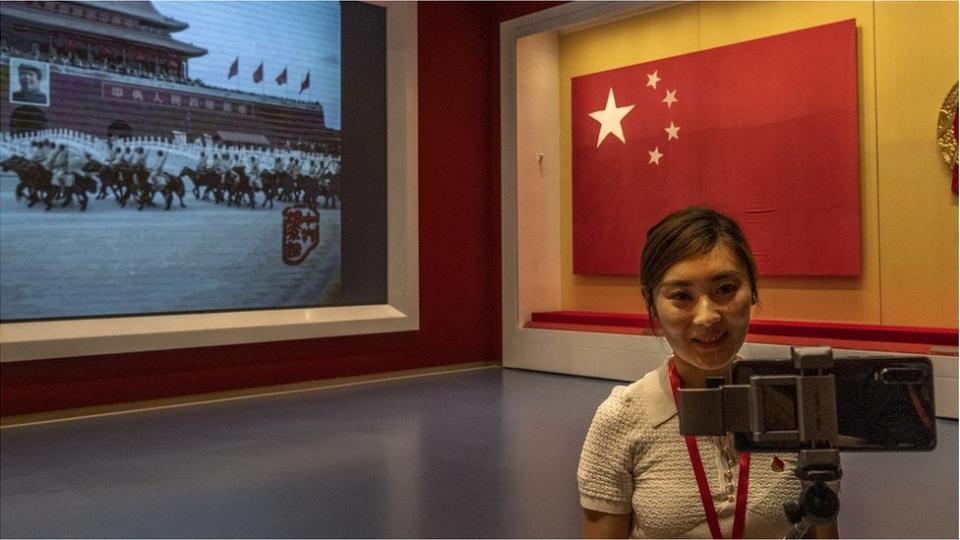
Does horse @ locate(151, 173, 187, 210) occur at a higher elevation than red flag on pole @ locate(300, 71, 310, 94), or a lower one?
lower

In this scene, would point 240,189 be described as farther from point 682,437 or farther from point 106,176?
point 682,437

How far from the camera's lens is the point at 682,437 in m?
0.98

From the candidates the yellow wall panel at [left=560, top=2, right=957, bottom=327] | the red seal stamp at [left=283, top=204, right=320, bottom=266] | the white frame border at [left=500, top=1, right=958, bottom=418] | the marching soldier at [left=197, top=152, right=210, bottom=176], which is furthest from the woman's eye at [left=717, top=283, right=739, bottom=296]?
the white frame border at [left=500, top=1, right=958, bottom=418]

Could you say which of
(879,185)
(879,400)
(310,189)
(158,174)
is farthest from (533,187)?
(879,400)

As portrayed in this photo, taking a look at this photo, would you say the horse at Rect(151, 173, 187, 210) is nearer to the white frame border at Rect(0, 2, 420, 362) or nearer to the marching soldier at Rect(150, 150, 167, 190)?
the marching soldier at Rect(150, 150, 167, 190)

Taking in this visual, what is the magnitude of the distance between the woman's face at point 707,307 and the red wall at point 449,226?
14.9ft

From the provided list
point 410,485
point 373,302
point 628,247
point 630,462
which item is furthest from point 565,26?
point 630,462

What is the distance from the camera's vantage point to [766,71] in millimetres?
5168

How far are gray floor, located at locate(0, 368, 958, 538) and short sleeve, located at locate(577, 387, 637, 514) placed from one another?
53.3 inches

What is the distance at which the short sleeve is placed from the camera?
1.00 meters

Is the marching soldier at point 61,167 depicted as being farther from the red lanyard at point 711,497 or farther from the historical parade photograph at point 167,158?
the red lanyard at point 711,497

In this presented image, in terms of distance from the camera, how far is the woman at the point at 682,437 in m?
0.86

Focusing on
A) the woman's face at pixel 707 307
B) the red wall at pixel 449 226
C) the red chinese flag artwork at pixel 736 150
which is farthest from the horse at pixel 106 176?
the woman's face at pixel 707 307

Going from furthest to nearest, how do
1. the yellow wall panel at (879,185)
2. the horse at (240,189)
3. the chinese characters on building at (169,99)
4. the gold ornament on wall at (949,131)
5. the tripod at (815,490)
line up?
the horse at (240,189), the chinese characters on building at (169,99), the yellow wall panel at (879,185), the gold ornament on wall at (949,131), the tripod at (815,490)
